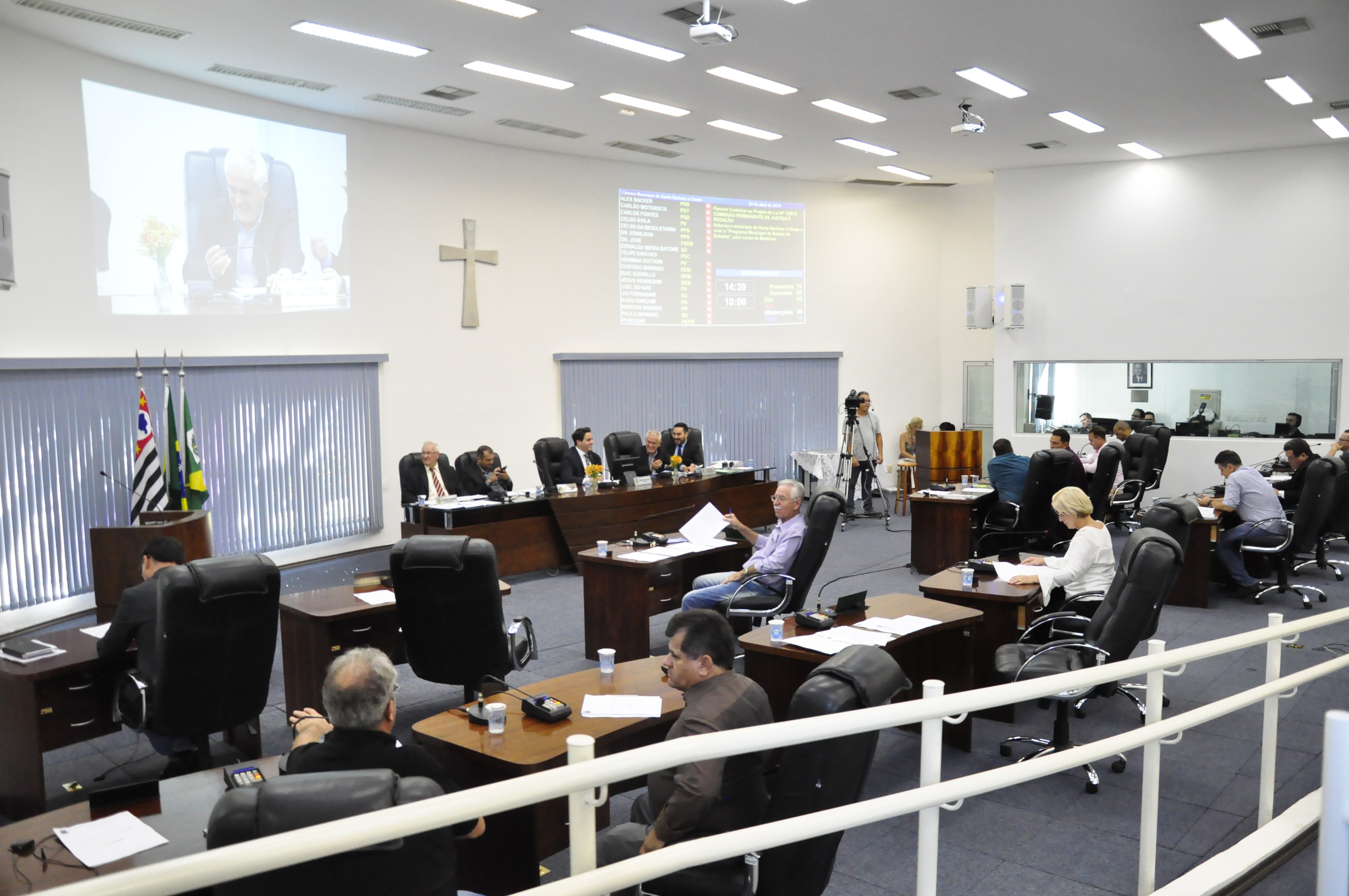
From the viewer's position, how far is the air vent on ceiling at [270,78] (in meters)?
8.04

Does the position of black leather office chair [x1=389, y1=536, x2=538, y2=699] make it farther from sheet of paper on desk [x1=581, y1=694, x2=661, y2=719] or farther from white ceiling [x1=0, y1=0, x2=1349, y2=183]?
white ceiling [x1=0, y1=0, x2=1349, y2=183]

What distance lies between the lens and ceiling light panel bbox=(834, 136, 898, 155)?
11.2 m

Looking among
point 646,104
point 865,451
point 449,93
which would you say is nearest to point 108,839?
point 449,93

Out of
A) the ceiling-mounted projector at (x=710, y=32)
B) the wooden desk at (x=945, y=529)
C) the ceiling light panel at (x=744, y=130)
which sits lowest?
the wooden desk at (x=945, y=529)

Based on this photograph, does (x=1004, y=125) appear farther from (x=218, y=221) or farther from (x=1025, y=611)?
(x=218, y=221)

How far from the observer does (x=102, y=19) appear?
6.79m

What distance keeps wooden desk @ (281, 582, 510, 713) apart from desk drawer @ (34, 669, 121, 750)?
2.90 feet

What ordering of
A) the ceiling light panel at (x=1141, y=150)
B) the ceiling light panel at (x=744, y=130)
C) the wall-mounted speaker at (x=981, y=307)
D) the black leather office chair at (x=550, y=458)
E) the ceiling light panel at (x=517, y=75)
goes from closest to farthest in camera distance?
the ceiling light panel at (x=517, y=75) → the black leather office chair at (x=550, y=458) → the ceiling light panel at (x=744, y=130) → the ceiling light panel at (x=1141, y=150) → the wall-mounted speaker at (x=981, y=307)

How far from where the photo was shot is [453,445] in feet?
35.3

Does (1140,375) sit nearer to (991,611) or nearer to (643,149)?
(643,149)

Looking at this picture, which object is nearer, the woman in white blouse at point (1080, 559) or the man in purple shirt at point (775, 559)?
the woman in white blouse at point (1080, 559)

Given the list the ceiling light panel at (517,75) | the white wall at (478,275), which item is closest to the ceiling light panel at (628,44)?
the ceiling light panel at (517,75)

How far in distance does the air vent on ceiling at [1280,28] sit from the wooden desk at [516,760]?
7182mm

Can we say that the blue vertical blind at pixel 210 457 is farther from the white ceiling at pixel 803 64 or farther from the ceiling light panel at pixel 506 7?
the ceiling light panel at pixel 506 7
